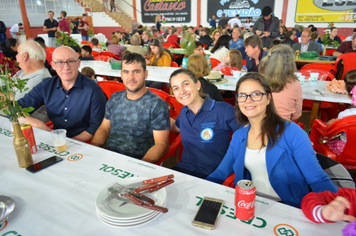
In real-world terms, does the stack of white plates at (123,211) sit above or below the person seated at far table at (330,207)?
below

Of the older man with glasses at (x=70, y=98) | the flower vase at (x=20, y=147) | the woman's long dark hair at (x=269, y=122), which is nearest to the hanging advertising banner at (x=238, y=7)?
the older man with glasses at (x=70, y=98)

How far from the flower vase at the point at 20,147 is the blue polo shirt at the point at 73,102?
816 mm

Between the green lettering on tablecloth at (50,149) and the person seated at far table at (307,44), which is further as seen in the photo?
the person seated at far table at (307,44)

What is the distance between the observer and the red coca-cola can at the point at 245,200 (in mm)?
971

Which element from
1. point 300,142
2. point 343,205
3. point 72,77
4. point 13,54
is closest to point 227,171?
point 300,142

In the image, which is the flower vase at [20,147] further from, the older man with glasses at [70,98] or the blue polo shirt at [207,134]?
the blue polo shirt at [207,134]

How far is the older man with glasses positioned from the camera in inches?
91.7

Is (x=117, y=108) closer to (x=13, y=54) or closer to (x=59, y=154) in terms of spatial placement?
(x=59, y=154)

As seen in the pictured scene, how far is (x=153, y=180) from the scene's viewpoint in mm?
1214

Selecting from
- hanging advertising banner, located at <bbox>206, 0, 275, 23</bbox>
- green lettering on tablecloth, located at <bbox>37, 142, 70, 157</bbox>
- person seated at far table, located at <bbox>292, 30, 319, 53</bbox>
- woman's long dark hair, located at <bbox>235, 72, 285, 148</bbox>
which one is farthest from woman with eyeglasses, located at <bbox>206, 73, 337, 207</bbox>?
hanging advertising banner, located at <bbox>206, 0, 275, 23</bbox>

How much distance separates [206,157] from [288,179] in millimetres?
606

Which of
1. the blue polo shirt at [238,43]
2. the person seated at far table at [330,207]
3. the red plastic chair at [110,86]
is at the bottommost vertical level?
the person seated at far table at [330,207]

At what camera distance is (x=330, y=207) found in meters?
0.95

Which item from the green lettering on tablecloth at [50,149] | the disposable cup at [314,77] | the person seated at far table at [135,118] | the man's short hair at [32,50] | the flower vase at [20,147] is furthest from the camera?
the disposable cup at [314,77]
